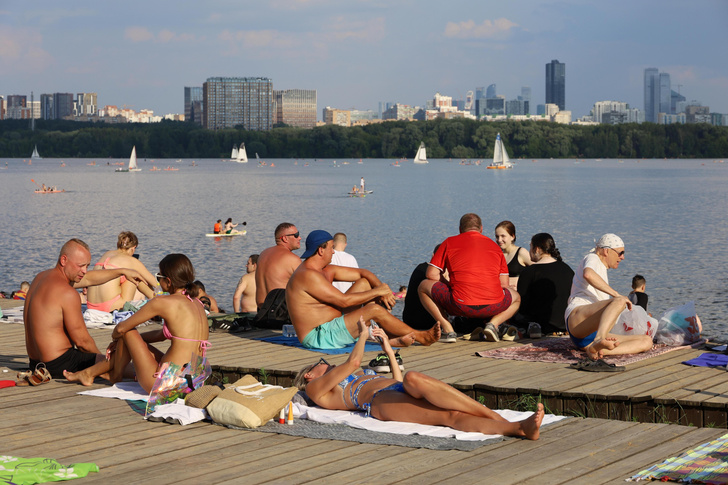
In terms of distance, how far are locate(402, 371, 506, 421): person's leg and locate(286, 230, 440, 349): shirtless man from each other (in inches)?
107

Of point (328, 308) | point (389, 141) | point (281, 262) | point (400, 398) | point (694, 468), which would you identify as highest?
point (389, 141)

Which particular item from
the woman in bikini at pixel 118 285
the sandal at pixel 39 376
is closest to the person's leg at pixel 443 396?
the sandal at pixel 39 376

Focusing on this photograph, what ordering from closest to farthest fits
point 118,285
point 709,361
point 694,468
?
point 694,468
point 709,361
point 118,285

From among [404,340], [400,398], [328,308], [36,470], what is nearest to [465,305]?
[404,340]

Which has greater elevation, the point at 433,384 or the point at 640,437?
the point at 433,384

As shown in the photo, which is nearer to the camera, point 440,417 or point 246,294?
point 440,417

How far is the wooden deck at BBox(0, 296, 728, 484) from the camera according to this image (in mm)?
4953

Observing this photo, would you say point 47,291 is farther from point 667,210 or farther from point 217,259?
point 667,210

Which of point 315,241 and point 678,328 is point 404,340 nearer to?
point 315,241

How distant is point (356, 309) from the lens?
871cm

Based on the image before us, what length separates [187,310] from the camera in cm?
671

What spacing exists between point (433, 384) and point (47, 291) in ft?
11.1

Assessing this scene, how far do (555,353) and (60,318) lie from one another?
4.43 meters

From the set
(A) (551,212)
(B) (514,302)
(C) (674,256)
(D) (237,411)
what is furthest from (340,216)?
(D) (237,411)
